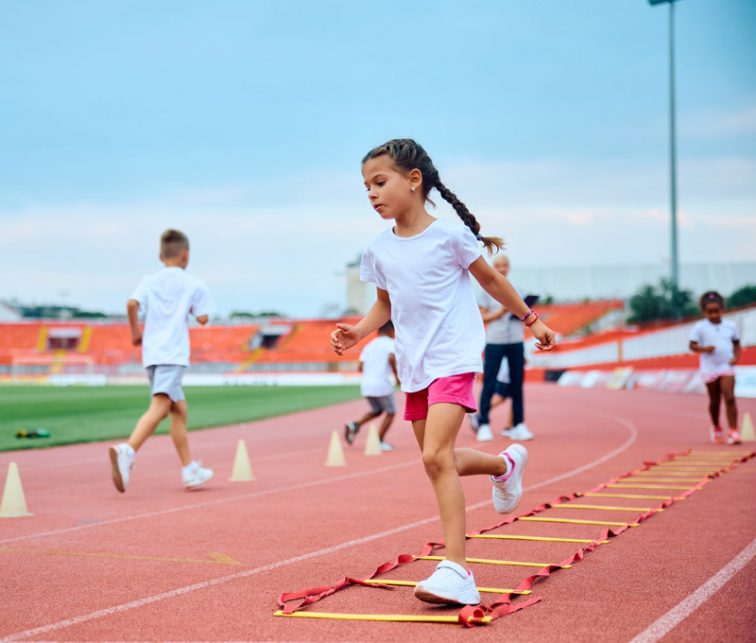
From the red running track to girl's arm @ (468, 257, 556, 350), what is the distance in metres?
1.13

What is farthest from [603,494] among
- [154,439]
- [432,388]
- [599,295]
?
[599,295]

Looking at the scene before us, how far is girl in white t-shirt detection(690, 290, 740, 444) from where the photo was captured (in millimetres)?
12758

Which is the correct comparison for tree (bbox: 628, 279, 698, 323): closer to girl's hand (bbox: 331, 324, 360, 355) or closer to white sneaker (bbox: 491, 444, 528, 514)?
white sneaker (bbox: 491, 444, 528, 514)

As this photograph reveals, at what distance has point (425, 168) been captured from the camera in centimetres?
483

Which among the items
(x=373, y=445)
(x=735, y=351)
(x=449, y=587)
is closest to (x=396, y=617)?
(x=449, y=587)

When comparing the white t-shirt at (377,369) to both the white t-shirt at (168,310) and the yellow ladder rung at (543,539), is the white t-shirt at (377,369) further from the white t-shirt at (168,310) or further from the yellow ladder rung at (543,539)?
the yellow ladder rung at (543,539)

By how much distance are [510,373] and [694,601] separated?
9179 millimetres

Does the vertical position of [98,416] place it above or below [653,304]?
below

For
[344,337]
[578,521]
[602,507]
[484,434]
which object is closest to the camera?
[344,337]

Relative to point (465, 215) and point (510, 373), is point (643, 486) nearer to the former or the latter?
point (465, 215)

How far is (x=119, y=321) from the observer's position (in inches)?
4139

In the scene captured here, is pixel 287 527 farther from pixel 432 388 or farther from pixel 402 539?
pixel 432 388

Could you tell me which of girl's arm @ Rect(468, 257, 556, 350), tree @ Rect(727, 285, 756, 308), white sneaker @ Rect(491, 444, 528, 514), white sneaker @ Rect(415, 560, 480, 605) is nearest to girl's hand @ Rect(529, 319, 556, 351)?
girl's arm @ Rect(468, 257, 556, 350)

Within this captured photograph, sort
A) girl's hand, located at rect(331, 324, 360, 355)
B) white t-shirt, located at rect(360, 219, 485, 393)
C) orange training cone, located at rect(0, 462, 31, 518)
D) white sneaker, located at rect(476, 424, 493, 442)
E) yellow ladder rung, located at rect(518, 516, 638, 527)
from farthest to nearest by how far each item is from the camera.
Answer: white sneaker, located at rect(476, 424, 493, 442), orange training cone, located at rect(0, 462, 31, 518), yellow ladder rung, located at rect(518, 516, 638, 527), girl's hand, located at rect(331, 324, 360, 355), white t-shirt, located at rect(360, 219, 485, 393)
